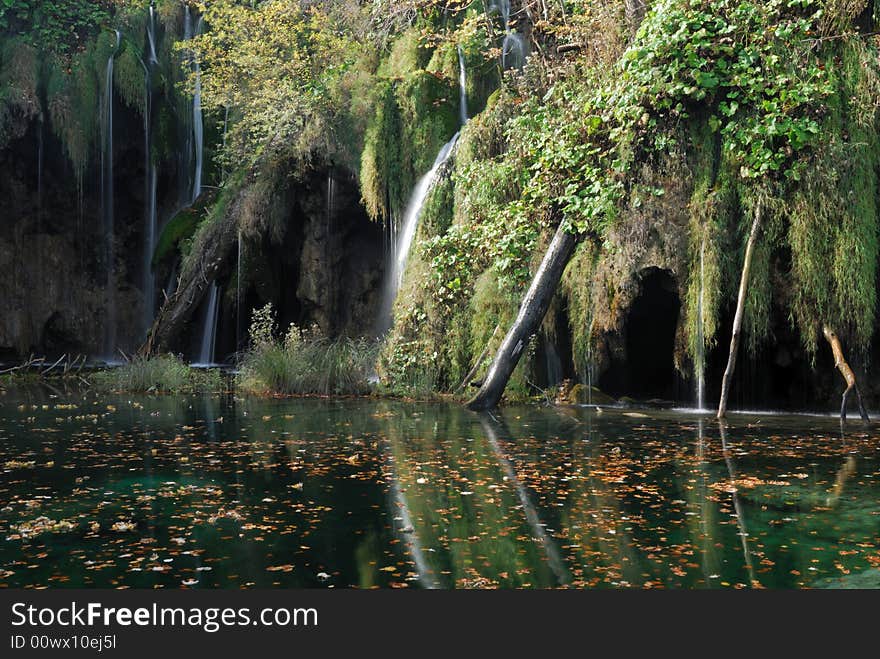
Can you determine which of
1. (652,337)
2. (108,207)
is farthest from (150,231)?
(652,337)

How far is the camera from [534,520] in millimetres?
5742

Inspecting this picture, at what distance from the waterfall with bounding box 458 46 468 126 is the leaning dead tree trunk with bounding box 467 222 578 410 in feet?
19.3

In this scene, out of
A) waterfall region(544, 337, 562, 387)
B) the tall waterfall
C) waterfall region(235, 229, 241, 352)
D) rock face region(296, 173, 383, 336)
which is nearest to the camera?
waterfall region(544, 337, 562, 387)

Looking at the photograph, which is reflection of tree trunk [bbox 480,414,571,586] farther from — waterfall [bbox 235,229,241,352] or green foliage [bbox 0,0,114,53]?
green foliage [bbox 0,0,114,53]

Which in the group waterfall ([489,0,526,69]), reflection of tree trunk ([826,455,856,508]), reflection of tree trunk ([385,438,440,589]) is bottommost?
reflection of tree trunk ([385,438,440,589])

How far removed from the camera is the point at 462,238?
1269 centimetres

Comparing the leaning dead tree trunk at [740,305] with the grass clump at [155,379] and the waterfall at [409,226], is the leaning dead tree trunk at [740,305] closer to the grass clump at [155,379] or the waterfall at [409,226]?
the waterfall at [409,226]

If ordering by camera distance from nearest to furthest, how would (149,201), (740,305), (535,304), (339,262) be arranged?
(740,305)
(535,304)
(339,262)
(149,201)

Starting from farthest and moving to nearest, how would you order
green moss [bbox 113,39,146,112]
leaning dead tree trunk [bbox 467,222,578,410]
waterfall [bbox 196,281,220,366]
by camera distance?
green moss [bbox 113,39,146,112], waterfall [bbox 196,281,220,366], leaning dead tree trunk [bbox 467,222,578,410]

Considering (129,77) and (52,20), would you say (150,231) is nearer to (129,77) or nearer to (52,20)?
(129,77)

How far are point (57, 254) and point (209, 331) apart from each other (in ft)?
18.3

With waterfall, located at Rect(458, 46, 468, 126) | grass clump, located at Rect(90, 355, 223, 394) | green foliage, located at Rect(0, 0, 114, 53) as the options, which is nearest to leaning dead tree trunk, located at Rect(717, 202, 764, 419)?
waterfall, located at Rect(458, 46, 468, 126)

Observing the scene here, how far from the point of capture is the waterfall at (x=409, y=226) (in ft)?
49.6

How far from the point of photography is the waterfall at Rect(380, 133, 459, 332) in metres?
15.1
